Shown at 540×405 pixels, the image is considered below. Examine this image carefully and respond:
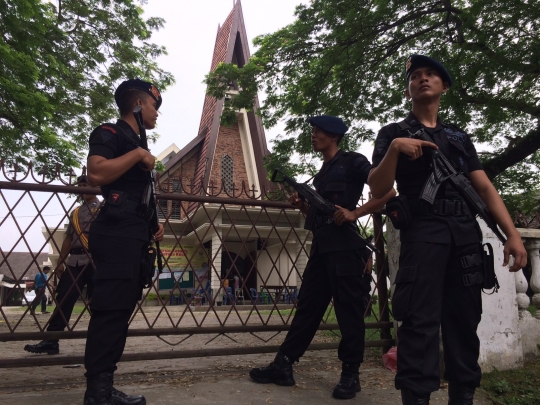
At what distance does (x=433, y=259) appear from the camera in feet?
7.07

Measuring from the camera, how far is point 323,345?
3.92 meters

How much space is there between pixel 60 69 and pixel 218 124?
949cm

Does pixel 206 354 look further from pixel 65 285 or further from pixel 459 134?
pixel 459 134

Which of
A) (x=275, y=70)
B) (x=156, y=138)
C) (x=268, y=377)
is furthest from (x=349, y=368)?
(x=156, y=138)

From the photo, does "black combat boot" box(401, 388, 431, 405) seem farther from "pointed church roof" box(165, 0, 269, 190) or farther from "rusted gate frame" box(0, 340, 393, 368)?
"pointed church roof" box(165, 0, 269, 190)

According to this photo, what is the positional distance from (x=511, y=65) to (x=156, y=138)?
8.97 meters

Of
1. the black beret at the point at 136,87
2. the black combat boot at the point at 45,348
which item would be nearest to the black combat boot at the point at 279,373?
the black beret at the point at 136,87

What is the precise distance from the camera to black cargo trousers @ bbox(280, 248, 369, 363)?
3.01 m

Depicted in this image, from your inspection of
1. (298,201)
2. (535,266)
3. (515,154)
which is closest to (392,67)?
(515,154)

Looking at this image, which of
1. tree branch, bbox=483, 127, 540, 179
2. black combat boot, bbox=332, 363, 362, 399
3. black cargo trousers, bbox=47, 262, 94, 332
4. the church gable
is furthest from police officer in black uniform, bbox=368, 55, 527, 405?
the church gable

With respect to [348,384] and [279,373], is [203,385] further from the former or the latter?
[348,384]

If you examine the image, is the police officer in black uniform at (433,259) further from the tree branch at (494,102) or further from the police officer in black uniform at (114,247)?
the tree branch at (494,102)

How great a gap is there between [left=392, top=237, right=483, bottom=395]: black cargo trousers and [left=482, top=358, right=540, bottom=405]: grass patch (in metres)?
1.25

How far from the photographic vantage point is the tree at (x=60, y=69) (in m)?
7.78
